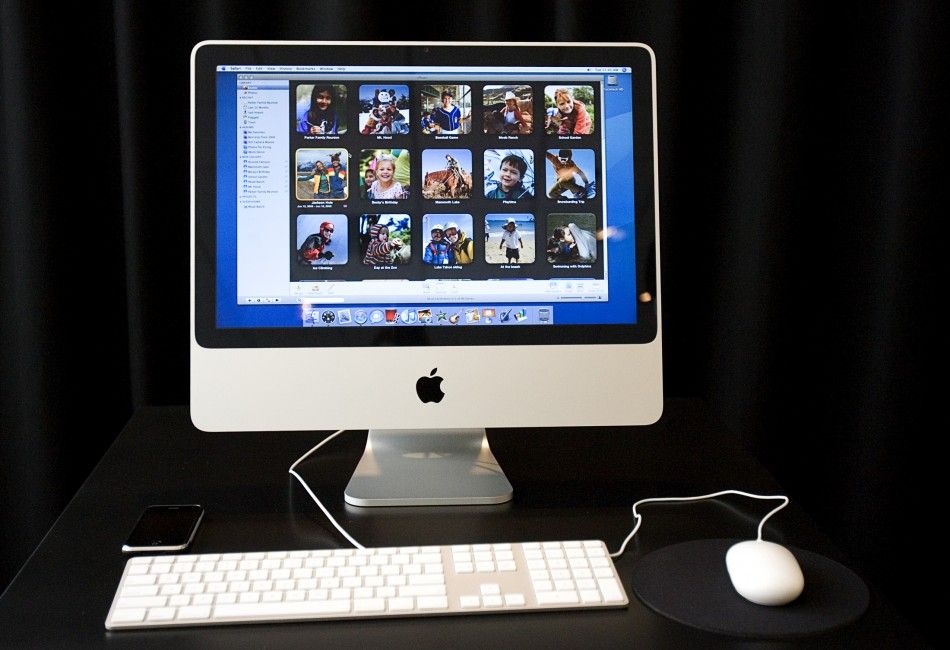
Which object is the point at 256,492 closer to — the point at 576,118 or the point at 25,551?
the point at 576,118

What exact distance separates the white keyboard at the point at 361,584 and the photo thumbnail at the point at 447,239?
0.33 metres

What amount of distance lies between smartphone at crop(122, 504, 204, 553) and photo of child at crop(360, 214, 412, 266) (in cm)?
33

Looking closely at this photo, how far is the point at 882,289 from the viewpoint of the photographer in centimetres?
176

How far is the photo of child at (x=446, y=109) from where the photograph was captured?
45.1 inches

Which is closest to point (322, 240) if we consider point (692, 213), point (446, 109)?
point (446, 109)

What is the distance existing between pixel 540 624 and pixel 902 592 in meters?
1.23

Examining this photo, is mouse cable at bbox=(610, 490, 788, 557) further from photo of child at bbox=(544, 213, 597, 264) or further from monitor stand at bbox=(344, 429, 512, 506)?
photo of child at bbox=(544, 213, 597, 264)

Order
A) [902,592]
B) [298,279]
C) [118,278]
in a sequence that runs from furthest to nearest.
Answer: [902,592] < [118,278] < [298,279]

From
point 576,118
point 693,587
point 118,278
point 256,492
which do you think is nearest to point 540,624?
point 693,587

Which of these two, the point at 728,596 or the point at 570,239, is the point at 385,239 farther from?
the point at 728,596

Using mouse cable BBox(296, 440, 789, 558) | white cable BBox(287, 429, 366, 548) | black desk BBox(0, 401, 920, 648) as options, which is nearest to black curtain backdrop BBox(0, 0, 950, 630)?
black desk BBox(0, 401, 920, 648)

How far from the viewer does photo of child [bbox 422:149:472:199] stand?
45.0 inches

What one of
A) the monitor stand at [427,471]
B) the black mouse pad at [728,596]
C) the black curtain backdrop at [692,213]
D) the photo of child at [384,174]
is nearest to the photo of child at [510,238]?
the photo of child at [384,174]

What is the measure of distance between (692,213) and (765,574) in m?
0.97
